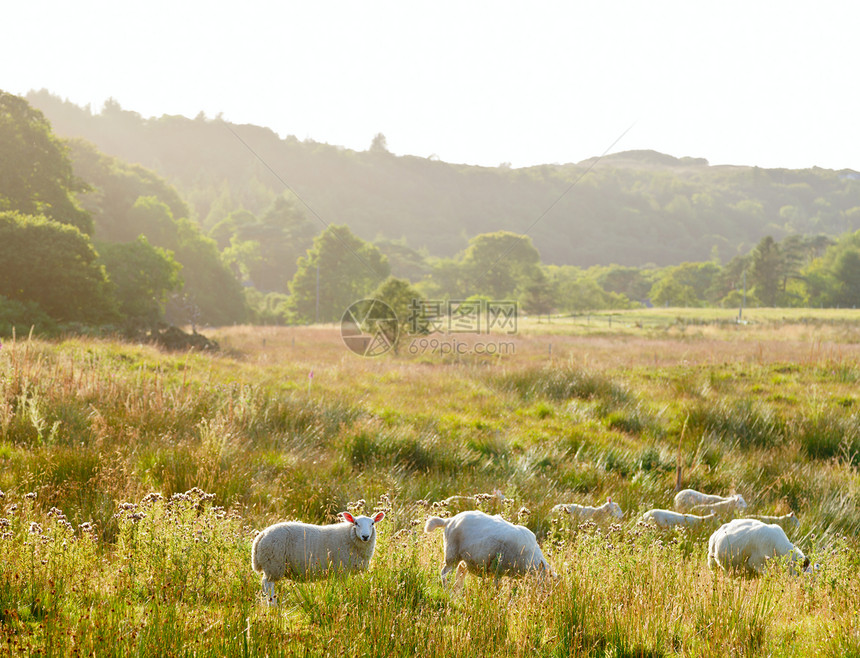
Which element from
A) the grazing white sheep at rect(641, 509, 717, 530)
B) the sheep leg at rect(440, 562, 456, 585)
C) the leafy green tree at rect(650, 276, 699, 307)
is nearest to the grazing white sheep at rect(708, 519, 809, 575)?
the grazing white sheep at rect(641, 509, 717, 530)

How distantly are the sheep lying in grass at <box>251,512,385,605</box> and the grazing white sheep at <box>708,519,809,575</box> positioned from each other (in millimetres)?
2789

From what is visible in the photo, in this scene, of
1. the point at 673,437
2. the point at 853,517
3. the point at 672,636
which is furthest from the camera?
the point at 673,437

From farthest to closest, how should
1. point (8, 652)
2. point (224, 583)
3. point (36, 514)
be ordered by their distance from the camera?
1. point (36, 514)
2. point (224, 583)
3. point (8, 652)

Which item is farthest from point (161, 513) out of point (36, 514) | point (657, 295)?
point (657, 295)

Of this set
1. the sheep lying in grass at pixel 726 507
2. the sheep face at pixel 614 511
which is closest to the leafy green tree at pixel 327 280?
the sheep lying in grass at pixel 726 507

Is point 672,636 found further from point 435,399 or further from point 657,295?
point 657,295

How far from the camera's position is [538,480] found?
269 inches

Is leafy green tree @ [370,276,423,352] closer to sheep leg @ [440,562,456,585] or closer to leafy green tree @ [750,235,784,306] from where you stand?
sheep leg @ [440,562,456,585]

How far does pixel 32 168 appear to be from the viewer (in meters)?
28.5

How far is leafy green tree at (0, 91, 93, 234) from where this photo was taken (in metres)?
27.4

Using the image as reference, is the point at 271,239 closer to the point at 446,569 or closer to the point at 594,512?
the point at 594,512

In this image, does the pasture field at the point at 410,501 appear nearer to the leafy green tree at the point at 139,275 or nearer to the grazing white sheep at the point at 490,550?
the grazing white sheep at the point at 490,550

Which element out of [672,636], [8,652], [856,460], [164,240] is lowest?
[856,460]

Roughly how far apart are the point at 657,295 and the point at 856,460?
10300 cm
